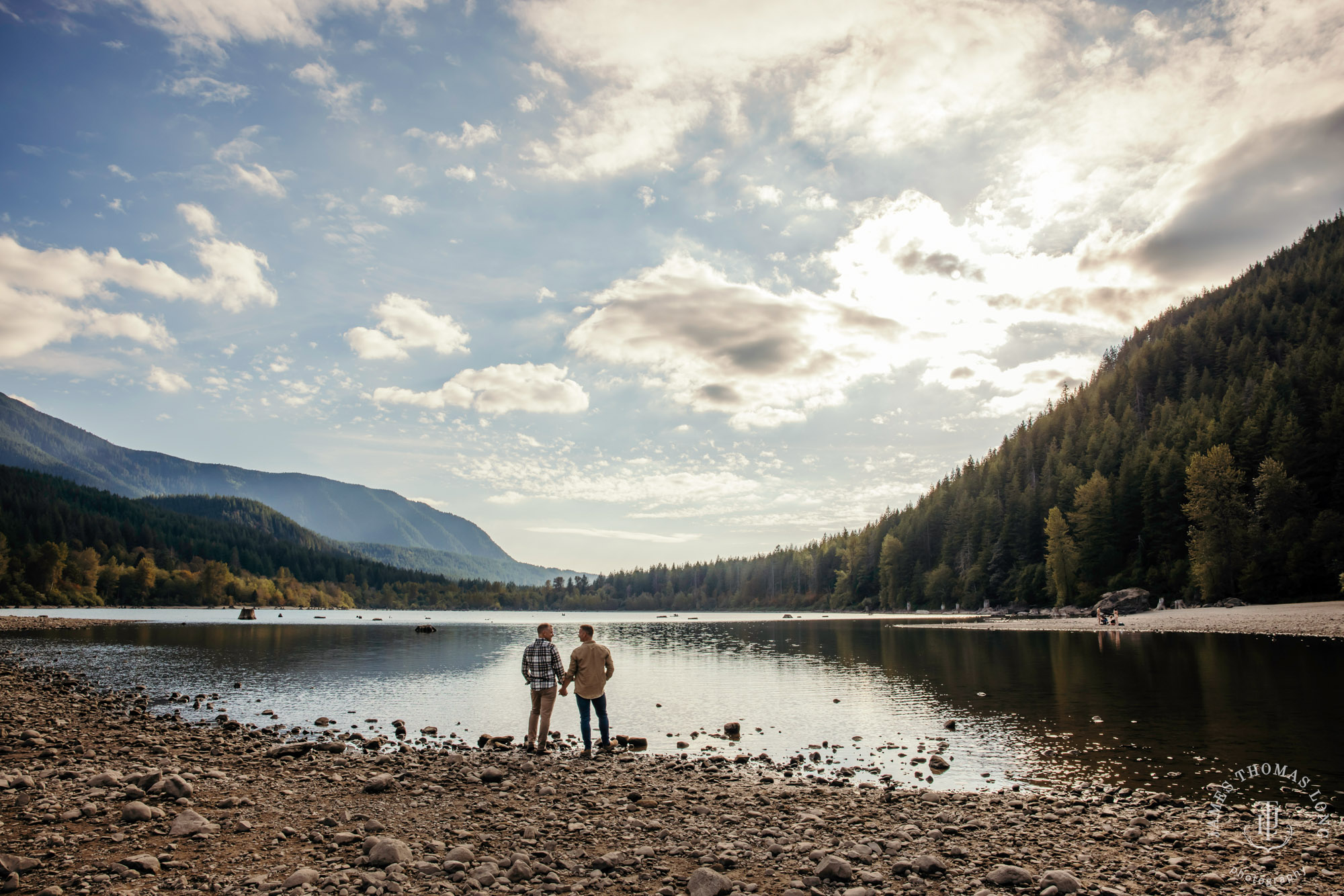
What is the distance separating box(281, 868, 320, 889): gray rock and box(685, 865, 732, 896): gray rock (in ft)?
17.2

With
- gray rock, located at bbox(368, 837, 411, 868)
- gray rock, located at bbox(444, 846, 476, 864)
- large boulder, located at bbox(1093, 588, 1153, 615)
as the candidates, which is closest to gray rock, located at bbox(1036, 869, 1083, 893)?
gray rock, located at bbox(444, 846, 476, 864)

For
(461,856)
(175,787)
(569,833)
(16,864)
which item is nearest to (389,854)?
(461,856)

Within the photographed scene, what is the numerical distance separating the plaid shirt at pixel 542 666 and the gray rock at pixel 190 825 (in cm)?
853

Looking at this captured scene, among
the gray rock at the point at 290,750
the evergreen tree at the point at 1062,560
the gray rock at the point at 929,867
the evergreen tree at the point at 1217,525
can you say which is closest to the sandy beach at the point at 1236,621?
the evergreen tree at the point at 1217,525

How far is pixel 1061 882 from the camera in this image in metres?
9.29

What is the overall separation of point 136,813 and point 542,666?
9480mm

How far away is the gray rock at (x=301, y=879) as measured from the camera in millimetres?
9148

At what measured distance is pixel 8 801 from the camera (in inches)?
496

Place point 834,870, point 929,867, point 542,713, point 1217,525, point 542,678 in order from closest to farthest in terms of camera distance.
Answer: point 834,870 < point 929,867 < point 542,678 < point 542,713 < point 1217,525

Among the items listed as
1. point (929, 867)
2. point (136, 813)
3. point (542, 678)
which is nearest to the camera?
point (929, 867)

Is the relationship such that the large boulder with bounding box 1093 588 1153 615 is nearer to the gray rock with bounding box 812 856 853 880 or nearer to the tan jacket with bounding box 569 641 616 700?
the tan jacket with bounding box 569 641 616 700

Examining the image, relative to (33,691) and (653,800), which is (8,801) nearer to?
(653,800)

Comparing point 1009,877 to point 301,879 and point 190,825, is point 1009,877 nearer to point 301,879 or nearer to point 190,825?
point 301,879

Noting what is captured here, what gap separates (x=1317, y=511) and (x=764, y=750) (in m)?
98.7
